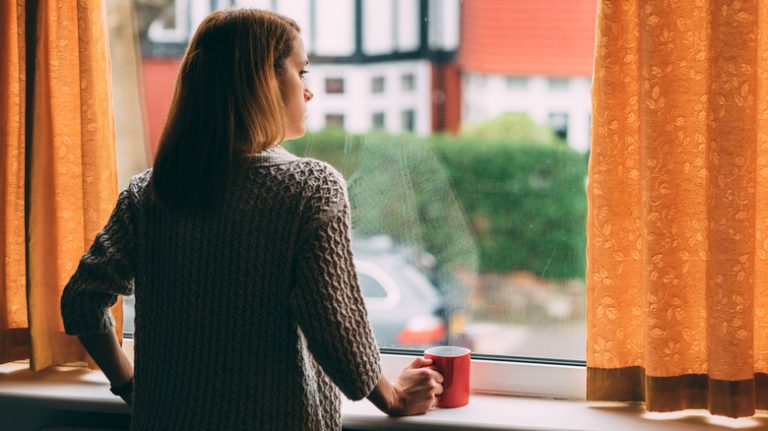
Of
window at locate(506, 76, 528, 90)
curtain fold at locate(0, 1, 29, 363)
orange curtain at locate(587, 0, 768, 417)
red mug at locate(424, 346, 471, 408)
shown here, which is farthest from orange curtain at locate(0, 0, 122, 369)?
orange curtain at locate(587, 0, 768, 417)

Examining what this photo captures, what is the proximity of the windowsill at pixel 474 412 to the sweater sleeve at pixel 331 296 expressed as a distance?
0.35 metres

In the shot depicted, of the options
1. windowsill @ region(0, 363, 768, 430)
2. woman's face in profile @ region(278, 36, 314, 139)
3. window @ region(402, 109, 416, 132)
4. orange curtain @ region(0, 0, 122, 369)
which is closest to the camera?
woman's face in profile @ region(278, 36, 314, 139)

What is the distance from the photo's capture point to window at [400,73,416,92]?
1718 mm

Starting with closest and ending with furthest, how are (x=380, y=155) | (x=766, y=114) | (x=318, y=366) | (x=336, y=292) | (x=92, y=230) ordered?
(x=336, y=292), (x=318, y=366), (x=766, y=114), (x=92, y=230), (x=380, y=155)

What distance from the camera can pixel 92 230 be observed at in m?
1.61

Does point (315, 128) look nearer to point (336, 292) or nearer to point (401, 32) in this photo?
point (401, 32)

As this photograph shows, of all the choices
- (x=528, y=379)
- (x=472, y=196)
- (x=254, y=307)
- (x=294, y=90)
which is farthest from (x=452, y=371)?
(x=294, y=90)

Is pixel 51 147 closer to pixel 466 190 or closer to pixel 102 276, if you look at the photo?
pixel 102 276

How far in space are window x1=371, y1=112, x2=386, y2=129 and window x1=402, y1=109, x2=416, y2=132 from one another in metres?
0.04

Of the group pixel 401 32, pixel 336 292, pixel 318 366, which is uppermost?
pixel 401 32

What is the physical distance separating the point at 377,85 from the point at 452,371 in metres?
0.65

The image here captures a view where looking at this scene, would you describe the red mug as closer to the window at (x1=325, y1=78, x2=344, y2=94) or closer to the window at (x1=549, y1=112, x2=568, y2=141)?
the window at (x1=549, y1=112, x2=568, y2=141)

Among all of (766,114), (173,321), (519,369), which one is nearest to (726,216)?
(766,114)

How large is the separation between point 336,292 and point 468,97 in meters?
0.74
